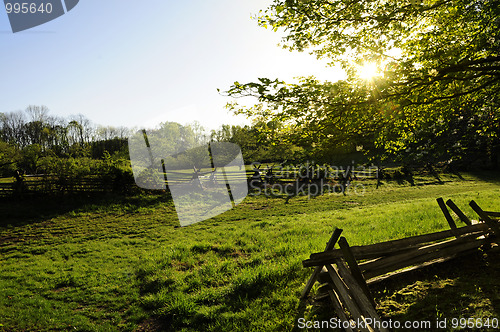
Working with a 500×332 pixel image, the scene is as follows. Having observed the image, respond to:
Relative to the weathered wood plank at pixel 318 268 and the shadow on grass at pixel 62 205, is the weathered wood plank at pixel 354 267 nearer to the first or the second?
the weathered wood plank at pixel 318 268

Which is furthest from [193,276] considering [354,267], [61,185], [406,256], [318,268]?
[61,185]

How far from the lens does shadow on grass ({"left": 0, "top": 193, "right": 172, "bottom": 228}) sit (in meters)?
17.0

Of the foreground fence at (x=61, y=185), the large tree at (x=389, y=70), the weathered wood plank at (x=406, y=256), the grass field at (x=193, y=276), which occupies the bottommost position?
the grass field at (x=193, y=276)

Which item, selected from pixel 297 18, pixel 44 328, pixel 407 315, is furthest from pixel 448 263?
pixel 44 328

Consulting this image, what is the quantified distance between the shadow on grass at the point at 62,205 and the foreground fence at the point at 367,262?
17593mm

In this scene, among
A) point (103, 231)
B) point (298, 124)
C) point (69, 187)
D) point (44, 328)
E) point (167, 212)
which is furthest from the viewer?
point (69, 187)

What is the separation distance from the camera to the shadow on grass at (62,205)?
17.0 meters

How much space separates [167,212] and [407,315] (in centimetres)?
1691

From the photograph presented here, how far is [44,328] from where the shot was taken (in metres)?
6.07

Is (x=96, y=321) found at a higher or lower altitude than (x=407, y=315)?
lower

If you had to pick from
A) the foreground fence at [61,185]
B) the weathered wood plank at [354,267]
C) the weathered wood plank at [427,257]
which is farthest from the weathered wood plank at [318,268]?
the foreground fence at [61,185]

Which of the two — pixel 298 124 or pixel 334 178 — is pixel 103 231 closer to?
pixel 298 124

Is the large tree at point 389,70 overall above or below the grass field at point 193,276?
above

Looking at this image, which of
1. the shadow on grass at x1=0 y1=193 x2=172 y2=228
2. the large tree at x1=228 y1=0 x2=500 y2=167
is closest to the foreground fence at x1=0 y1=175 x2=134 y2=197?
the shadow on grass at x1=0 y1=193 x2=172 y2=228
